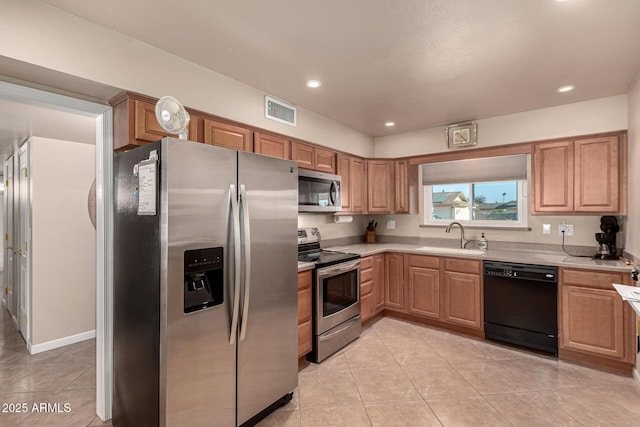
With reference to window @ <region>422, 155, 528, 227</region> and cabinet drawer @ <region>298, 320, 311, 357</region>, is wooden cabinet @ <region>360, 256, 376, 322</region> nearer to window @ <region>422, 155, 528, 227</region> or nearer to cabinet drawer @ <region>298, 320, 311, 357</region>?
cabinet drawer @ <region>298, 320, 311, 357</region>

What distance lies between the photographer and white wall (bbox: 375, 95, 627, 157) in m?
2.96

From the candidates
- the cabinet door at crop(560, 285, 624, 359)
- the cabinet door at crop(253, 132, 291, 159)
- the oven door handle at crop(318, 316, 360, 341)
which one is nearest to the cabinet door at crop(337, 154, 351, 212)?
the cabinet door at crop(253, 132, 291, 159)

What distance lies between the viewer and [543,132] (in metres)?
3.31

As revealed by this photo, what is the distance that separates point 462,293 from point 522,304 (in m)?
0.57

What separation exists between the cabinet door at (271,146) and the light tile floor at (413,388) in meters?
2.04

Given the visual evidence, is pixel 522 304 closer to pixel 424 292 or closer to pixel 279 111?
pixel 424 292

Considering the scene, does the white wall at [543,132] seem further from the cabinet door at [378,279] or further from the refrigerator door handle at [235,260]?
the refrigerator door handle at [235,260]

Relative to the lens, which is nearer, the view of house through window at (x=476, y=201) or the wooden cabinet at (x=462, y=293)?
the wooden cabinet at (x=462, y=293)

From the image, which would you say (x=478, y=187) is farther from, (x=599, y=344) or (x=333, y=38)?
(x=333, y=38)

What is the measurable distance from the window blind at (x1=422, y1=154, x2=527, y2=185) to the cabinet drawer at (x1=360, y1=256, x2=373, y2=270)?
1538 mm

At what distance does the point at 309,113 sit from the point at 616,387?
3.70m

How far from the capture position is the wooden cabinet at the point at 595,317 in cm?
258

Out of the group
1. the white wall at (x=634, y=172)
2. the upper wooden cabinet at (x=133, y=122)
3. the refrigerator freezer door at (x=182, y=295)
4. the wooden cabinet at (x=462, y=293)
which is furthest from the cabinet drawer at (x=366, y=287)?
the upper wooden cabinet at (x=133, y=122)

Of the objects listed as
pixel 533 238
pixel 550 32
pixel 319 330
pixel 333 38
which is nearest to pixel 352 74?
pixel 333 38
